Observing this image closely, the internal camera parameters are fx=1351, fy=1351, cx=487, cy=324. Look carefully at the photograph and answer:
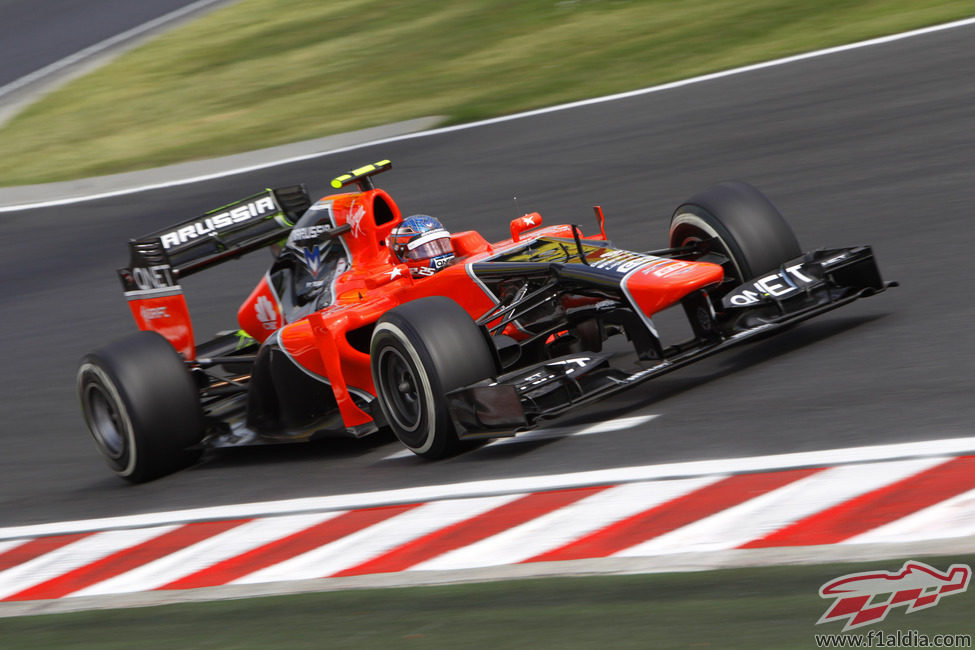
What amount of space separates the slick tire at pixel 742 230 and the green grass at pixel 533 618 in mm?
3137

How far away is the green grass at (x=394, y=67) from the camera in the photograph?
1652cm

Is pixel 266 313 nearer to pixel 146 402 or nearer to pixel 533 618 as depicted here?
pixel 146 402

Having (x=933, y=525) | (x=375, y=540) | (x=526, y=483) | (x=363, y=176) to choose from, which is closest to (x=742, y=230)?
(x=526, y=483)

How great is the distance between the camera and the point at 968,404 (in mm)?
5977

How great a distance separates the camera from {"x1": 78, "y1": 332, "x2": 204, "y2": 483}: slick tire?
7898 millimetres

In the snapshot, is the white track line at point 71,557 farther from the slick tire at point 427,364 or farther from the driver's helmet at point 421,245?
the driver's helmet at point 421,245

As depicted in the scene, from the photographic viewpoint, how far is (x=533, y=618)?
179 inches

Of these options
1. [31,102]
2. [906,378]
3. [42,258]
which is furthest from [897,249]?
[31,102]

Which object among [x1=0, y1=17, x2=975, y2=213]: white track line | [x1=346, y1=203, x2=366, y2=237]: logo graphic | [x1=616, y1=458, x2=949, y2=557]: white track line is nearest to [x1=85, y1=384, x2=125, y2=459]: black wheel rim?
[x1=346, y1=203, x2=366, y2=237]: logo graphic

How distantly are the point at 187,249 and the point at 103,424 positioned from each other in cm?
133

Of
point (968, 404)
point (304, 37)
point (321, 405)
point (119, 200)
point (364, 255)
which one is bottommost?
point (968, 404)

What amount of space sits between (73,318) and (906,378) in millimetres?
8447

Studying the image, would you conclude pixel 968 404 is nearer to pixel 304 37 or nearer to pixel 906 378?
pixel 906 378

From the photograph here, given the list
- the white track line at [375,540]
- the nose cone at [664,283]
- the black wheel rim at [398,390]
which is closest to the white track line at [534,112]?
the nose cone at [664,283]
